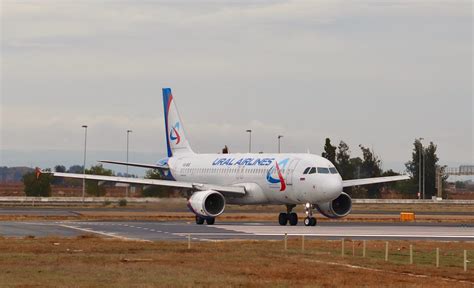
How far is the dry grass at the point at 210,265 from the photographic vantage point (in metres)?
32.5

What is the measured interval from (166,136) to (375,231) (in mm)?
28539

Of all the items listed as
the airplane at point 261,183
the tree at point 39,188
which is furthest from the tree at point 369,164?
the airplane at point 261,183

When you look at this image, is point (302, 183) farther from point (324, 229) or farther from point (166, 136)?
point (166, 136)

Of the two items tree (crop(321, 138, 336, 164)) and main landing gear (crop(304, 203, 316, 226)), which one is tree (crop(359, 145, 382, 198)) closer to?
tree (crop(321, 138, 336, 164))

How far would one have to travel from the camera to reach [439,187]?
141m

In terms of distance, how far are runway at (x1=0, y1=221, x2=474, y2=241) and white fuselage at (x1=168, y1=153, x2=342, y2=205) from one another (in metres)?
2.41

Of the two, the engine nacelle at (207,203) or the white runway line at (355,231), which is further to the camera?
the engine nacelle at (207,203)

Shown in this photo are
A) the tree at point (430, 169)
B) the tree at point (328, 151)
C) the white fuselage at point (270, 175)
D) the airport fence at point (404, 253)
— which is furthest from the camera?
the tree at point (430, 169)

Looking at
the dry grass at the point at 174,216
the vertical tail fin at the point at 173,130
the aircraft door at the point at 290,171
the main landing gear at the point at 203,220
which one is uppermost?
the vertical tail fin at the point at 173,130

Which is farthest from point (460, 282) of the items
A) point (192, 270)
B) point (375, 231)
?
point (375, 231)

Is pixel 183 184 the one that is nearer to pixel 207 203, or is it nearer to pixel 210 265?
pixel 207 203

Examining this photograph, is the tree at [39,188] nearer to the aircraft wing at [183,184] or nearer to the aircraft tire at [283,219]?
the aircraft wing at [183,184]

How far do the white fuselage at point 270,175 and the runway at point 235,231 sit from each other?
241cm

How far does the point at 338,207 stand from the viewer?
72.8 meters
